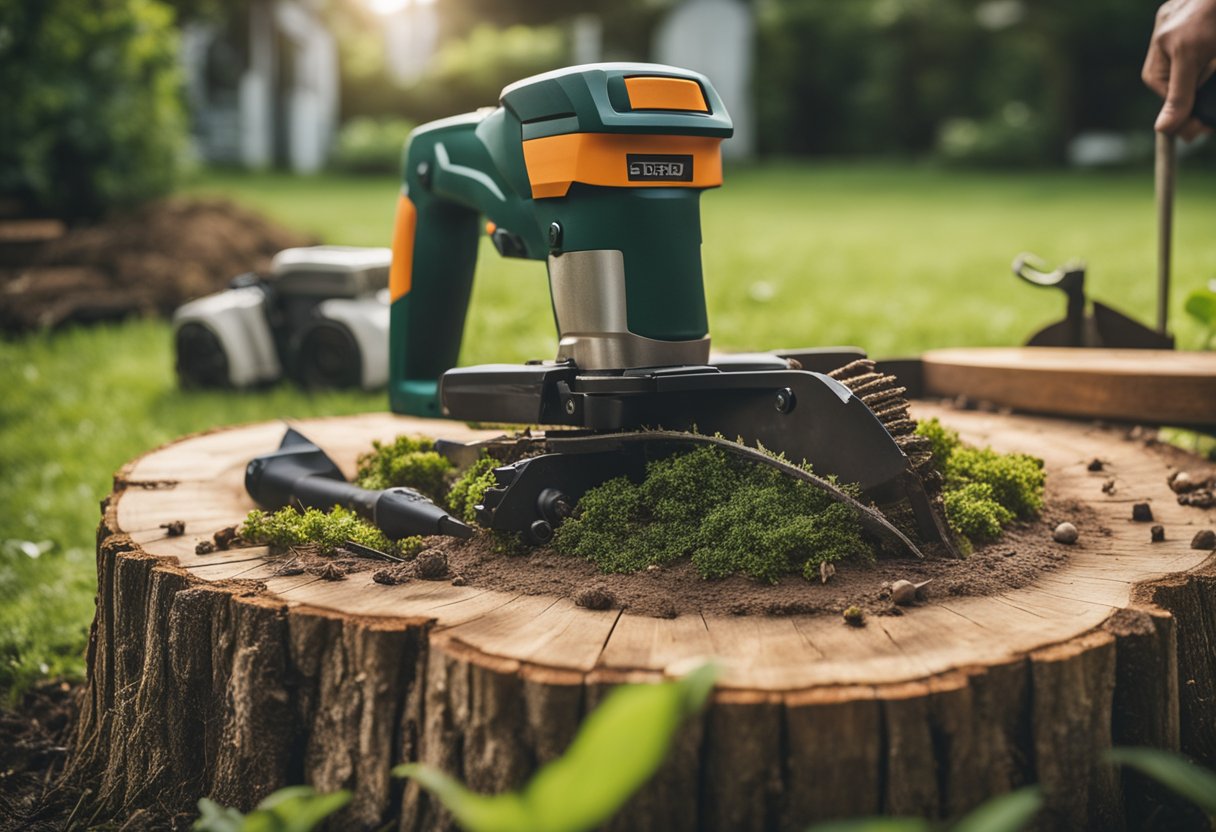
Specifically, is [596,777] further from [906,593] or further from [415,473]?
[415,473]

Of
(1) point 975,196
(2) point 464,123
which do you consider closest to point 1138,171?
(1) point 975,196

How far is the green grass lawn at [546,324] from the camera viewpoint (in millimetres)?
4172

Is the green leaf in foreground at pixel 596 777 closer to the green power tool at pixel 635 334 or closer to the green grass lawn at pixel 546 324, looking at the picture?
the green power tool at pixel 635 334

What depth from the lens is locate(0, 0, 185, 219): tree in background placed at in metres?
8.85

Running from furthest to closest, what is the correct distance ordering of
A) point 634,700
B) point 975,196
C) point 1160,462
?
point 975,196 → point 1160,462 → point 634,700

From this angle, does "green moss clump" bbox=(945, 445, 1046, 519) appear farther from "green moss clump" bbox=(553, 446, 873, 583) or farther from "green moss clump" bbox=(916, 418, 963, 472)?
"green moss clump" bbox=(553, 446, 873, 583)

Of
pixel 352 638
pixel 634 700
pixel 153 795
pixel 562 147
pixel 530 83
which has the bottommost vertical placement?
pixel 153 795

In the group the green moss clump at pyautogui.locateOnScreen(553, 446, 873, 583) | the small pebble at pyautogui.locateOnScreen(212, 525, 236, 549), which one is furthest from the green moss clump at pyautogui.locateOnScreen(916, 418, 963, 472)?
the small pebble at pyautogui.locateOnScreen(212, 525, 236, 549)

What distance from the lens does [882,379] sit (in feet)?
7.88

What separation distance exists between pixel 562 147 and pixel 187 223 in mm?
8076

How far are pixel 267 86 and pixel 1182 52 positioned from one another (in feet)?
79.7

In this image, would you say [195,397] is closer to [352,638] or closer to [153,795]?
[153,795]

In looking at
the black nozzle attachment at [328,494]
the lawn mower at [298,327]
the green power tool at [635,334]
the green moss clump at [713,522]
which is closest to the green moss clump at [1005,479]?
the green power tool at [635,334]

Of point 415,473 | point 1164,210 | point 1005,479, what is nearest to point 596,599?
point 415,473
